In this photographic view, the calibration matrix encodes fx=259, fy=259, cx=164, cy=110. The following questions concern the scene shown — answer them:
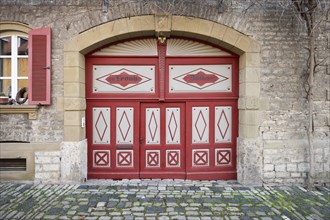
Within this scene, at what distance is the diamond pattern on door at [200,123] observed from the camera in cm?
593

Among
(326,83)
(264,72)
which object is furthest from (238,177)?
A: (326,83)

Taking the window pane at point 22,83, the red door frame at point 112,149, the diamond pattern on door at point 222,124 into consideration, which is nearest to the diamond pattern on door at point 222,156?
the diamond pattern on door at point 222,124

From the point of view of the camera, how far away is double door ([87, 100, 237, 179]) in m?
5.90

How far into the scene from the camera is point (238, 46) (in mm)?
5500

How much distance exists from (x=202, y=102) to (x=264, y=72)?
4.82 ft

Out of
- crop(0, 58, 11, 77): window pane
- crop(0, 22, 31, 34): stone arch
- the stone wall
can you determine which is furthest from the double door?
crop(0, 22, 31, 34): stone arch

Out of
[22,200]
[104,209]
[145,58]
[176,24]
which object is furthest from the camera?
[145,58]

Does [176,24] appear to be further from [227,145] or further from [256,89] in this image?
[227,145]

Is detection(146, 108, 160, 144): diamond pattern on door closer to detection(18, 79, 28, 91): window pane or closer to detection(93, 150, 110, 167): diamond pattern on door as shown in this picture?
detection(93, 150, 110, 167): diamond pattern on door

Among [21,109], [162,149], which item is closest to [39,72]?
[21,109]

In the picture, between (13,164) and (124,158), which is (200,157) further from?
(13,164)

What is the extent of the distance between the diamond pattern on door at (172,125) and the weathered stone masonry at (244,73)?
1487 millimetres

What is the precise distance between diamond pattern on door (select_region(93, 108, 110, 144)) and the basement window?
1562mm

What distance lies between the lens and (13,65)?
18.7 feet
